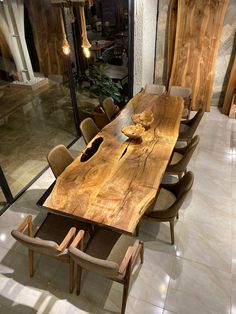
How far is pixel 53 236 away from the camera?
2000 millimetres

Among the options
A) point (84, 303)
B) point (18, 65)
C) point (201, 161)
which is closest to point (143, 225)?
point (84, 303)

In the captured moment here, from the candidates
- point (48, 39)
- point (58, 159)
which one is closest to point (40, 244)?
point (58, 159)

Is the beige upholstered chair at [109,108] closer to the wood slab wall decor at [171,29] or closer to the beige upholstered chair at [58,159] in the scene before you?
the beige upholstered chair at [58,159]

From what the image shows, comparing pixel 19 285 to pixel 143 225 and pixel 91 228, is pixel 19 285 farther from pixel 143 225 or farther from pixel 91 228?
pixel 143 225

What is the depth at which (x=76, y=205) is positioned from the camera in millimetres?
1887

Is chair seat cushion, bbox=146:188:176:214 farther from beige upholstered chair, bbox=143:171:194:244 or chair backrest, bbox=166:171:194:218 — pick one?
chair backrest, bbox=166:171:194:218

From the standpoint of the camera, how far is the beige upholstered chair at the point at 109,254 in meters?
1.51

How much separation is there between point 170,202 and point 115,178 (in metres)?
0.63

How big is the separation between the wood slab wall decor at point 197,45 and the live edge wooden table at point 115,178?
6.95ft

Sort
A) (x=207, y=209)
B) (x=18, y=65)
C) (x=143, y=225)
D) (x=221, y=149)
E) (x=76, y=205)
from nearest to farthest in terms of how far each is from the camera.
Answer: (x=76, y=205) < (x=143, y=225) < (x=207, y=209) < (x=221, y=149) < (x=18, y=65)

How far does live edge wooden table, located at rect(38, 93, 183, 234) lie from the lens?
71.8 inches

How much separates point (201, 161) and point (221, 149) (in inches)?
19.6

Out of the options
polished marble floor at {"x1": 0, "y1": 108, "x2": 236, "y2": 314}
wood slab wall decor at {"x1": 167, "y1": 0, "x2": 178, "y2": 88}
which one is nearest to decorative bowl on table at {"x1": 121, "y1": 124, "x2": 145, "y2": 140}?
polished marble floor at {"x1": 0, "y1": 108, "x2": 236, "y2": 314}

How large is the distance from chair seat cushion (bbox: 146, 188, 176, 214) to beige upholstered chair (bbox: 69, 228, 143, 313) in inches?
17.1
